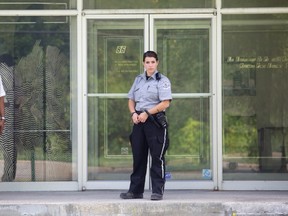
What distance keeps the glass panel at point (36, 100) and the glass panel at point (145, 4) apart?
1.65ft

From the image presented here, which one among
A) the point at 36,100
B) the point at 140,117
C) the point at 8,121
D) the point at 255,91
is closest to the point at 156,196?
the point at 140,117

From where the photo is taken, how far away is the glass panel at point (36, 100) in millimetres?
10484

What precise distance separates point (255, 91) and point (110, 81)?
2.07 m

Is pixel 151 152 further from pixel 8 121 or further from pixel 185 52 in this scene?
pixel 8 121

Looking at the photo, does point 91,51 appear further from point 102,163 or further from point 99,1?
point 102,163

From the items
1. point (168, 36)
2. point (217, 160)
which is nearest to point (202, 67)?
point (168, 36)

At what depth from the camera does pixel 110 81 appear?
10516 millimetres

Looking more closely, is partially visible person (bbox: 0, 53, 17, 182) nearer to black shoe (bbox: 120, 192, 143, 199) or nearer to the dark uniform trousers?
black shoe (bbox: 120, 192, 143, 199)

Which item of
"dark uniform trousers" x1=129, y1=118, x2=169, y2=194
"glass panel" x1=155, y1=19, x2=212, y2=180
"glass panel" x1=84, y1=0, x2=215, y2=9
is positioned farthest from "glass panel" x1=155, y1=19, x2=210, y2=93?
"dark uniform trousers" x1=129, y1=118, x2=169, y2=194

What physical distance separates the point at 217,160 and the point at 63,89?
7.90 ft

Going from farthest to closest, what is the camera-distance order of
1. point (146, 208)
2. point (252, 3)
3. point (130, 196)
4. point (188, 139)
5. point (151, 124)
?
point (188, 139) < point (252, 3) < point (130, 196) < point (151, 124) < point (146, 208)

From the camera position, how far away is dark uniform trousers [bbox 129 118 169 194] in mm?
9070

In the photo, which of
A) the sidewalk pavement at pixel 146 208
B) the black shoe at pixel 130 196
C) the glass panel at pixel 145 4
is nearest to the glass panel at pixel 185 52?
the glass panel at pixel 145 4

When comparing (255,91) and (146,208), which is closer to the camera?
(146,208)
